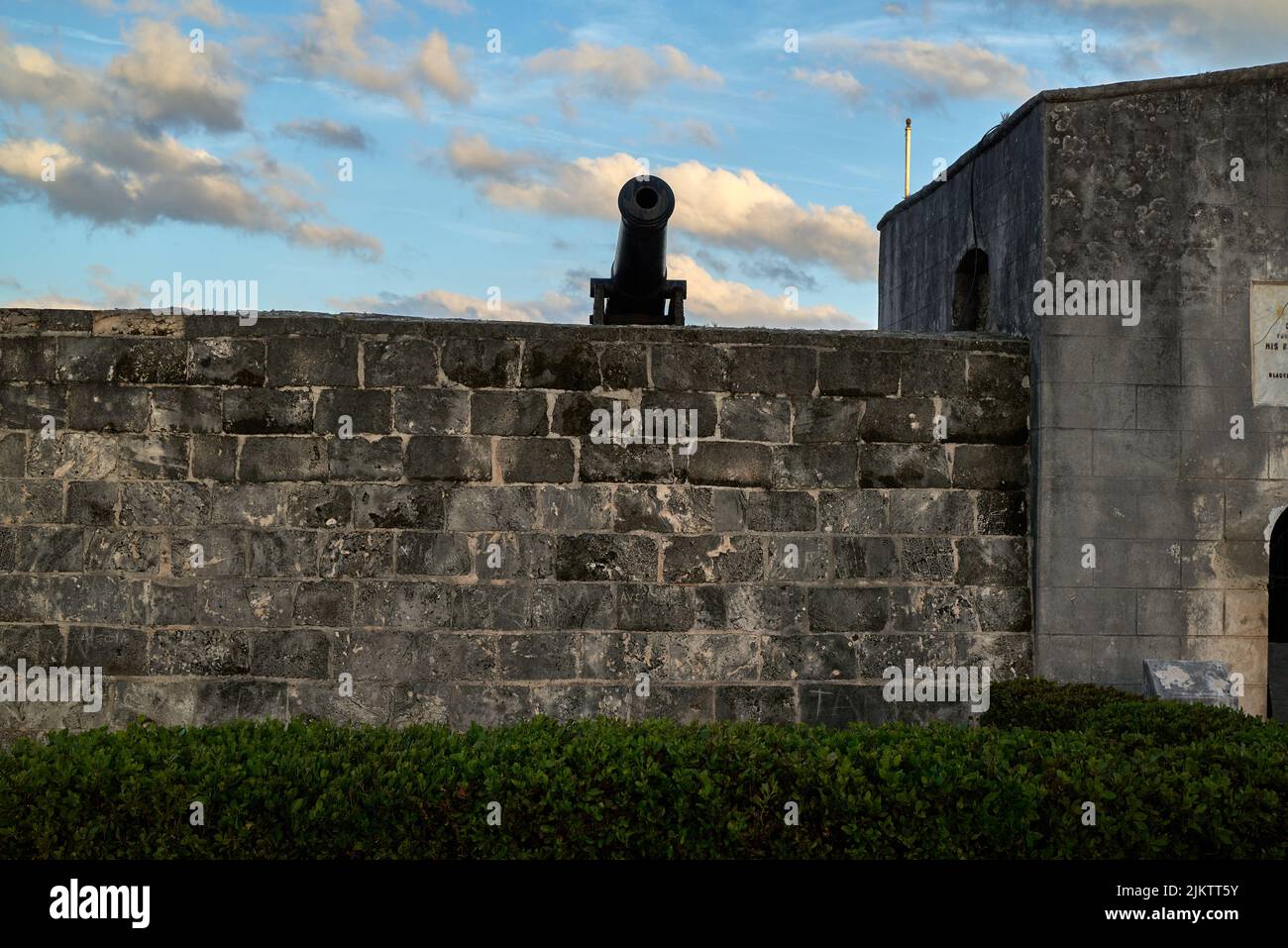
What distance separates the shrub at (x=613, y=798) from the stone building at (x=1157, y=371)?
11.0ft

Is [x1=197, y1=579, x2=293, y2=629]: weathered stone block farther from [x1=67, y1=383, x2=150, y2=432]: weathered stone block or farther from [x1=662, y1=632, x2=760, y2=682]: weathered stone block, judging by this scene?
[x1=662, y1=632, x2=760, y2=682]: weathered stone block

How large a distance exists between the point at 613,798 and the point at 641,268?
607 cm

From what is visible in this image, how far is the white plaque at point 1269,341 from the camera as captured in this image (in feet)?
29.1

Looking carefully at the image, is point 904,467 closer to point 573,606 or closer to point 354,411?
point 573,606

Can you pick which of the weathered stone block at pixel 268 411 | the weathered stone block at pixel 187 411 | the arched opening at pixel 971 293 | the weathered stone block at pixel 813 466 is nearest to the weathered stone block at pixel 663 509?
the weathered stone block at pixel 813 466

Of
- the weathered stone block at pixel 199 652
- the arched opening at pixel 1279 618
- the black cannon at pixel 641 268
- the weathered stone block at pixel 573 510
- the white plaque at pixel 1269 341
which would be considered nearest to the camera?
the weathered stone block at pixel 199 652

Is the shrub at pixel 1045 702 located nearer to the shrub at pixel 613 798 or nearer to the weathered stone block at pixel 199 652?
the shrub at pixel 613 798

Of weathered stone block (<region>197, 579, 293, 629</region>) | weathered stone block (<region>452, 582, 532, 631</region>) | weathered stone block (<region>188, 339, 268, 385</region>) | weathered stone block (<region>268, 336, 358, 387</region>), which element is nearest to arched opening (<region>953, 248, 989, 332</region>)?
weathered stone block (<region>452, 582, 532, 631</region>)

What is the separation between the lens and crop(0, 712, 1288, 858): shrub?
4961 millimetres

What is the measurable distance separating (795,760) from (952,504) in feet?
13.3

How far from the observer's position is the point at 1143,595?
879 cm

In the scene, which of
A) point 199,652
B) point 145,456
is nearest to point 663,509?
point 199,652

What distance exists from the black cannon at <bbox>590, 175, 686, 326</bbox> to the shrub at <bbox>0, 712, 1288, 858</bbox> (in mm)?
5145

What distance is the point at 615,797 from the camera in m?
5.12
